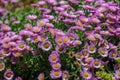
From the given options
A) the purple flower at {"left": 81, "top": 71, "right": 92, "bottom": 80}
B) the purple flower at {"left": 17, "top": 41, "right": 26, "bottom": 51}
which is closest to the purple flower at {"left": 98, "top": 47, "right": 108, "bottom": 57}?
the purple flower at {"left": 81, "top": 71, "right": 92, "bottom": 80}

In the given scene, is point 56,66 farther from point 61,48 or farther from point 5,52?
point 5,52

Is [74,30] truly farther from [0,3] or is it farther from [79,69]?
[0,3]

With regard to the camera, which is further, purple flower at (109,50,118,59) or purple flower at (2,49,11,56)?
purple flower at (109,50,118,59)

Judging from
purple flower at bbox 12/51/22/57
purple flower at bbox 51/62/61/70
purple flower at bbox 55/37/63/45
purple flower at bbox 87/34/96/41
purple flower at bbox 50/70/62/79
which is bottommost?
purple flower at bbox 50/70/62/79

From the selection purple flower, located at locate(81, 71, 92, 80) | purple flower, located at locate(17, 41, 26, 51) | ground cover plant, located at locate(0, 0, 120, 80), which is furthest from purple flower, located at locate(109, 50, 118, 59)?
purple flower, located at locate(17, 41, 26, 51)

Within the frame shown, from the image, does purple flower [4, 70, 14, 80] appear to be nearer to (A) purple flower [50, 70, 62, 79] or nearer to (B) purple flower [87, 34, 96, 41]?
(A) purple flower [50, 70, 62, 79]

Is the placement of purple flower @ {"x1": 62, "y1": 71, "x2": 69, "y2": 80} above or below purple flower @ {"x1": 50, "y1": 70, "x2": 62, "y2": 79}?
below

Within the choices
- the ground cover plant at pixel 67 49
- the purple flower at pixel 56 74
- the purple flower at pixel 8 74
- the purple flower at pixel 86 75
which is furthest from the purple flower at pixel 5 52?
the purple flower at pixel 86 75

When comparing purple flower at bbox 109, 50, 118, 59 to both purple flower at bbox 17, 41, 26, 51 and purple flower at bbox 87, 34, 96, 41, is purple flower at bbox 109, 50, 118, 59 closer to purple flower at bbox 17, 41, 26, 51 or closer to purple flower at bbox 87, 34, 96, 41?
purple flower at bbox 87, 34, 96, 41
